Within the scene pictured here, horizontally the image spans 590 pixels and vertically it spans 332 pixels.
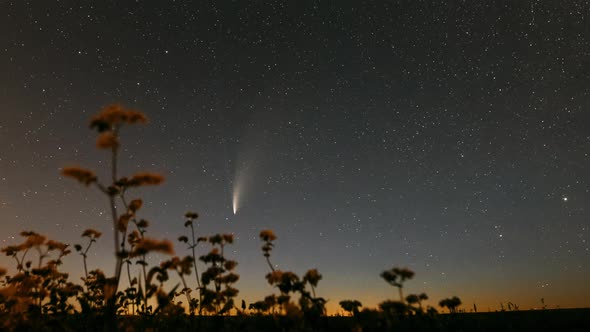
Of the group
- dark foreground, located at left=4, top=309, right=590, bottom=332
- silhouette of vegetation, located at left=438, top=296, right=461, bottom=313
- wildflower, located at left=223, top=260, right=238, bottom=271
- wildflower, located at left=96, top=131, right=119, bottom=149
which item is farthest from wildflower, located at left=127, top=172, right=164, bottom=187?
silhouette of vegetation, located at left=438, top=296, right=461, bottom=313

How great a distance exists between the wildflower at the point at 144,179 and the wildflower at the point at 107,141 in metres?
0.73

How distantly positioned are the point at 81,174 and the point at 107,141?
66 cm

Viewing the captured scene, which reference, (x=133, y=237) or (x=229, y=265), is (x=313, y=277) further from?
(x=133, y=237)

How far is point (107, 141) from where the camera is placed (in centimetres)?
592

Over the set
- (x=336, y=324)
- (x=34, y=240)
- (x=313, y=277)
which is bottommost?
(x=336, y=324)

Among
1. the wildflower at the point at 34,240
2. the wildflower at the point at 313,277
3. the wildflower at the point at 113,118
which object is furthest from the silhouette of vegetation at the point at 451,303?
the wildflower at the point at 34,240

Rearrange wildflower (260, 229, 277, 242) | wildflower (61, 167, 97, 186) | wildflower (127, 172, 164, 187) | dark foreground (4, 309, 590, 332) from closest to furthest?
wildflower (61, 167, 97, 186), wildflower (127, 172, 164, 187), dark foreground (4, 309, 590, 332), wildflower (260, 229, 277, 242)

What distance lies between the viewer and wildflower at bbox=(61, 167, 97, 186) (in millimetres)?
5891

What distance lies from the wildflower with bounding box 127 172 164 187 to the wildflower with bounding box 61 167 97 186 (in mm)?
753

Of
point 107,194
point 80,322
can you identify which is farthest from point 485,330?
point 80,322

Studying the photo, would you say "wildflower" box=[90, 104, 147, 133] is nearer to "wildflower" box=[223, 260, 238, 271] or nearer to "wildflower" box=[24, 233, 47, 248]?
"wildflower" box=[223, 260, 238, 271]

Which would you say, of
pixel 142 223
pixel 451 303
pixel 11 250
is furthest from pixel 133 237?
pixel 451 303

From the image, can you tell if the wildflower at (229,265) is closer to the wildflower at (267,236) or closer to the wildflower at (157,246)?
the wildflower at (267,236)

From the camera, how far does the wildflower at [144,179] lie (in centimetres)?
650
